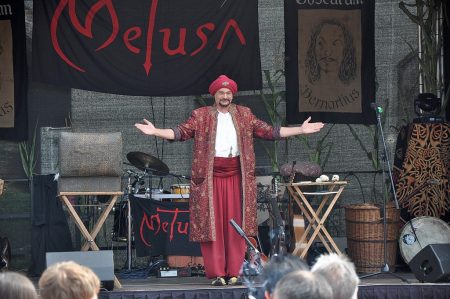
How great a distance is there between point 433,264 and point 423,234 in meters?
1.04

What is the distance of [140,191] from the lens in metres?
10.0

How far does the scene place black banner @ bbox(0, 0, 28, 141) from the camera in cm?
950

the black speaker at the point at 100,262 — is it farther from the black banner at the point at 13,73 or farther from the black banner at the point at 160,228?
the black banner at the point at 13,73

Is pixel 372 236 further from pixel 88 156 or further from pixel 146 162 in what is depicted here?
pixel 88 156

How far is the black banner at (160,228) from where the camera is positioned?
9.57 m

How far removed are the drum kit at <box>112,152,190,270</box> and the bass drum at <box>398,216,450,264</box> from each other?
7.27 ft

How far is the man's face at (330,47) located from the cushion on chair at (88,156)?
2.55 m

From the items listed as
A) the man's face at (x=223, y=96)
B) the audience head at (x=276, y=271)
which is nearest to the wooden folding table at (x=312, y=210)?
the man's face at (x=223, y=96)

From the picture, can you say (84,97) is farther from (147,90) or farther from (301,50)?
(301,50)

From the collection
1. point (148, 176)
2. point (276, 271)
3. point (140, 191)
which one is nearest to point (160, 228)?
point (140, 191)

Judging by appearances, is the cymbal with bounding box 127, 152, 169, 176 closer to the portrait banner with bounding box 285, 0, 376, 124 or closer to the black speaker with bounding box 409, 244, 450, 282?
the portrait banner with bounding box 285, 0, 376, 124

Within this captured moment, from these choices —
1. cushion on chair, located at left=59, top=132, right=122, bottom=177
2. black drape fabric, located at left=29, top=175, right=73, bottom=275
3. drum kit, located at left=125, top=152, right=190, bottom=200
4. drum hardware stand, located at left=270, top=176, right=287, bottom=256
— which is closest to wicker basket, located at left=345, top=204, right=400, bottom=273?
drum hardware stand, located at left=270, top=176, right=287, bottom=256

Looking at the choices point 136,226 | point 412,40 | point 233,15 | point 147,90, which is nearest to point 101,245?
point 136,226

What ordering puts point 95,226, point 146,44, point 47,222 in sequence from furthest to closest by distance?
point 47,222 < point 146,44 < point 95,226
